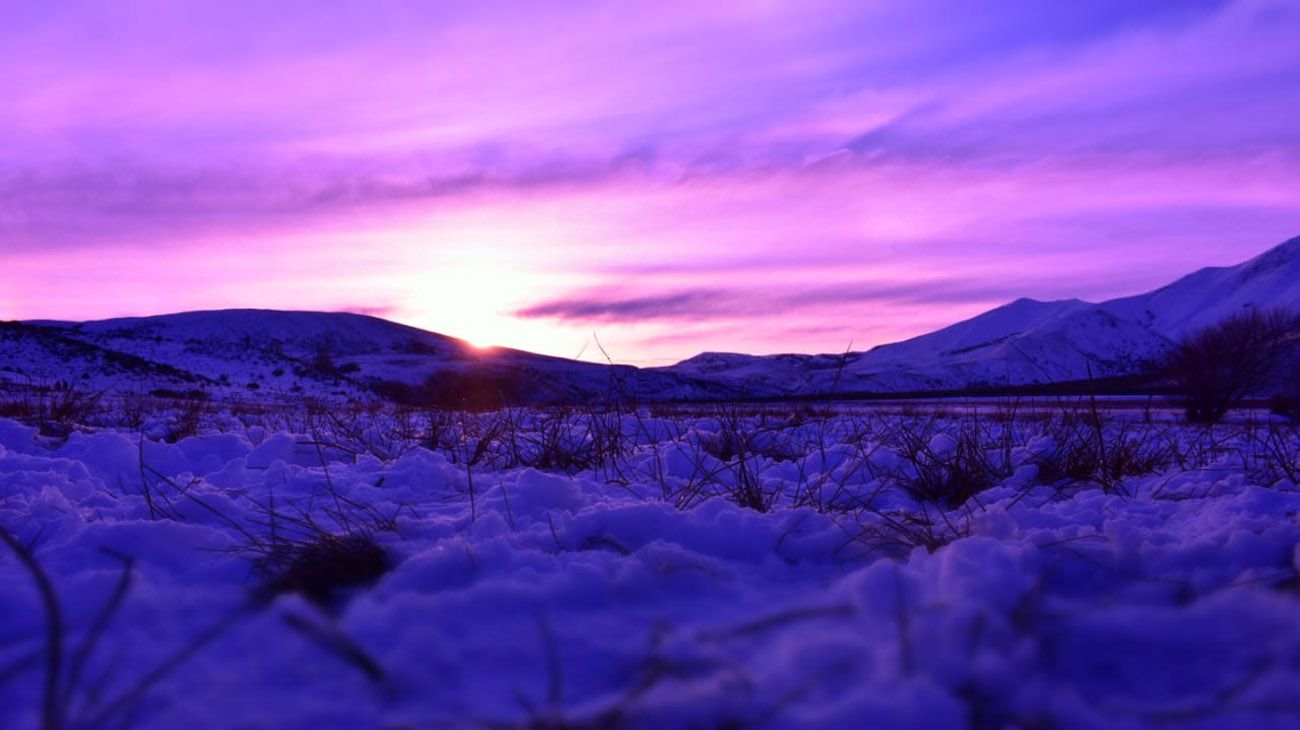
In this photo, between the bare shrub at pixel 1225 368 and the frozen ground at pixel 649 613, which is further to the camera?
the bare shrub at pixel 1225 368

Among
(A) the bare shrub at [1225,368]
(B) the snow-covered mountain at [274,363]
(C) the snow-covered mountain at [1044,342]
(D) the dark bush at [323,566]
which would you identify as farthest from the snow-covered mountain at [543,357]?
(A) the bare shrub at [1225,368]

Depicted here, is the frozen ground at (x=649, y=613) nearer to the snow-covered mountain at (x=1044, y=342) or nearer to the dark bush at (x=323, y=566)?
the dark bush at (x=323, y=566)

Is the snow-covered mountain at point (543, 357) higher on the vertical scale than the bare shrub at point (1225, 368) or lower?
higher

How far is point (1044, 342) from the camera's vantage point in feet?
270

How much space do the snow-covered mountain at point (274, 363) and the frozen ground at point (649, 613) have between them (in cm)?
243

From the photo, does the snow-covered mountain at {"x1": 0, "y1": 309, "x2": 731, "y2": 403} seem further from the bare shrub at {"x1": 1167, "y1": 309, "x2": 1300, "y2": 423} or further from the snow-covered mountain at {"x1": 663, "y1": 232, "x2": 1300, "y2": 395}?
the snow-covered mountain at {"x1": 663, "y1": 232, "x2": 1300, "y2": 395}

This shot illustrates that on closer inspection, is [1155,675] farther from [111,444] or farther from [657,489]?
[111,444]

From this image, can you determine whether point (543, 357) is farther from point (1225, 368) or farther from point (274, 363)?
point (1225, 368)

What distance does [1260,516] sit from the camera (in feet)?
7.23

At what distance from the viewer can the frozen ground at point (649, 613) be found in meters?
1.16

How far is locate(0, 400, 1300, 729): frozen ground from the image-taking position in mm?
1160

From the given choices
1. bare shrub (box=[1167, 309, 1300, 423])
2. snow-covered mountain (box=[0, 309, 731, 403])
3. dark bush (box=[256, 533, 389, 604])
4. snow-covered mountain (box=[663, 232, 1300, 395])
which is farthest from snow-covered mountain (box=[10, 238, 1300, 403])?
bare shrub (box=[1167, 309, 1300, 423])

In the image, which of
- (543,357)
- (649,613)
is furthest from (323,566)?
(543,357)

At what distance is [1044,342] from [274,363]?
71.7 meters
